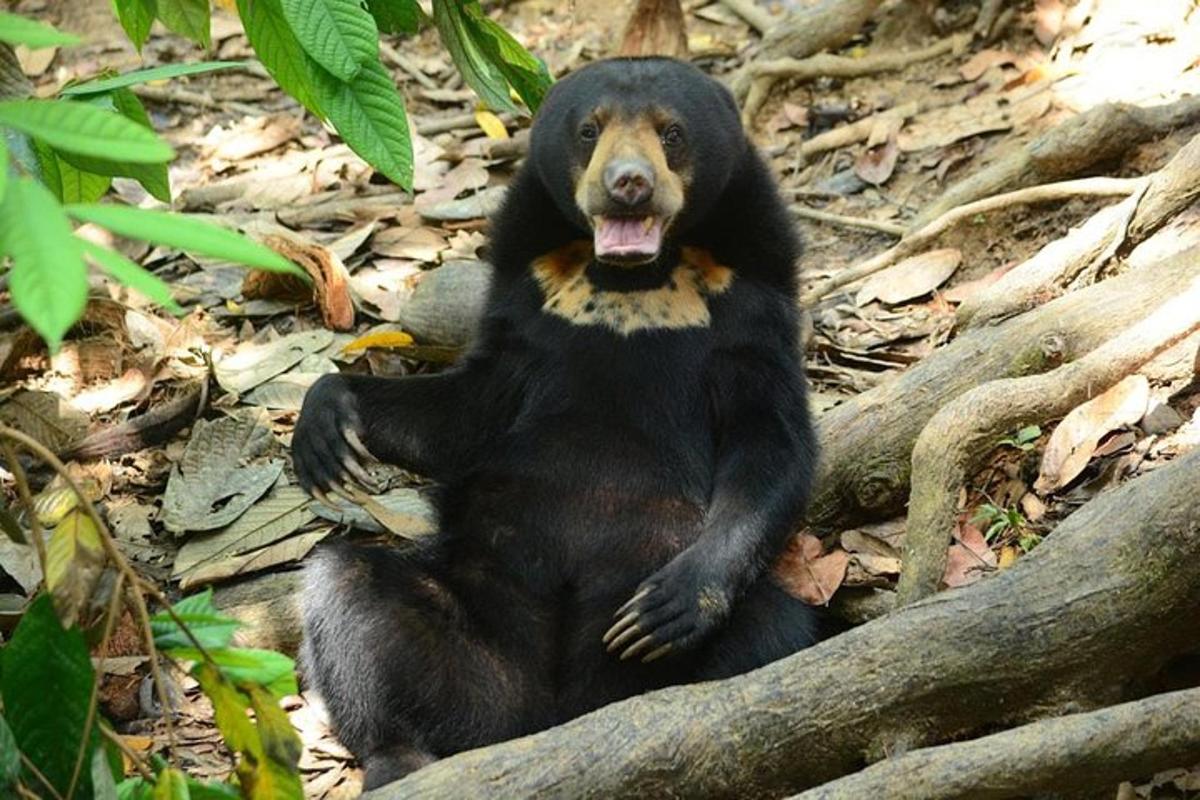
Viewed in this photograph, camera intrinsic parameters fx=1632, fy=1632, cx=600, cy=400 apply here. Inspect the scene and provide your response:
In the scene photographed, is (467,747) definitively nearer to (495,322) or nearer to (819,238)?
Answer: (495,322)

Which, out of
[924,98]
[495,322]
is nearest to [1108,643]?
[495,322]

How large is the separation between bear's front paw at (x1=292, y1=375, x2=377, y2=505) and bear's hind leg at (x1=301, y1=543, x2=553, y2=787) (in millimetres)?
319

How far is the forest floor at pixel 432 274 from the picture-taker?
4887 millimetres

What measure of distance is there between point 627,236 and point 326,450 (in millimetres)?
1108

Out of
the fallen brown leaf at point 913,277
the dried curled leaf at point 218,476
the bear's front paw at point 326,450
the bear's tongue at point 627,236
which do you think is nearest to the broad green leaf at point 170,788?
the bear's front paw at point 326,450

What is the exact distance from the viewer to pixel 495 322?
5117 mm

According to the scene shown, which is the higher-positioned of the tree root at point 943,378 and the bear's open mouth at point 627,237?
the bear's open mouth at point 627,237

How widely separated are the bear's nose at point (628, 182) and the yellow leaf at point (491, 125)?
3745 millimetres

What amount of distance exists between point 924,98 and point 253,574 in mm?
4313

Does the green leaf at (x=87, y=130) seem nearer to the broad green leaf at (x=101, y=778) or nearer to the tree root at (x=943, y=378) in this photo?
the broad green leaf at (x=101, y=778)

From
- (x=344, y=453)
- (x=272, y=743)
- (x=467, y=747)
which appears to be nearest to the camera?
(x=272, y=743)

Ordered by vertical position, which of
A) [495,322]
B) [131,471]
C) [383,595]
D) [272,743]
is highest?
[272,743]

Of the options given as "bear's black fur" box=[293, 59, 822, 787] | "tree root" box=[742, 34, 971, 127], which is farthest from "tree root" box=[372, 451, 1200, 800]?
"tree root" box=[742, 34, 971, 127]

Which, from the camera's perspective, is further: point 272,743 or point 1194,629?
point 1194,629
